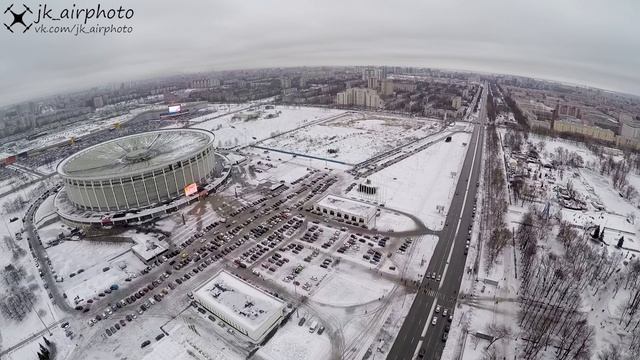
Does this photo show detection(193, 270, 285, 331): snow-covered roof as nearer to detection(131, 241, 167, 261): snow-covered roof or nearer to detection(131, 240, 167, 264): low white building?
detection(131, 240, 167, 264): low white building

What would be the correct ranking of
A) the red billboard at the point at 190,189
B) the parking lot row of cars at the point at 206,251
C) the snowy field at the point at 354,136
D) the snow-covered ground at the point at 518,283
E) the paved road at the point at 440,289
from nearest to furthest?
the paved road at the point at 440,289, the snow-covered ground at the point at 518,283, the parking lot row of cars at the point at 206,251, the red billboard at the point at 190,189, the snowy field at the point at 354,136

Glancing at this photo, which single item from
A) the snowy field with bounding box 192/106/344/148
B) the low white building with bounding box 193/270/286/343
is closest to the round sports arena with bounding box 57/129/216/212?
the low white building with bounding box 193/270/286/343

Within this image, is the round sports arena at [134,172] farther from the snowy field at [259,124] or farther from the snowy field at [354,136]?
the snowy field at [259,124]

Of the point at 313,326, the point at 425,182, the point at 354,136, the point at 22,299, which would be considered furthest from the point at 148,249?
the point at 354,136

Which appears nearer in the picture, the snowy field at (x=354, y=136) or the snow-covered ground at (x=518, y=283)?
the snow-covered ground at (x=518, y=283)

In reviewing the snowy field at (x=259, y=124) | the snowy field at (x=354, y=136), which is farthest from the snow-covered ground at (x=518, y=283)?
the snowy field at (x=259, y=124)

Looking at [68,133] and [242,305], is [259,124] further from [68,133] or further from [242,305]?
[242,305]
